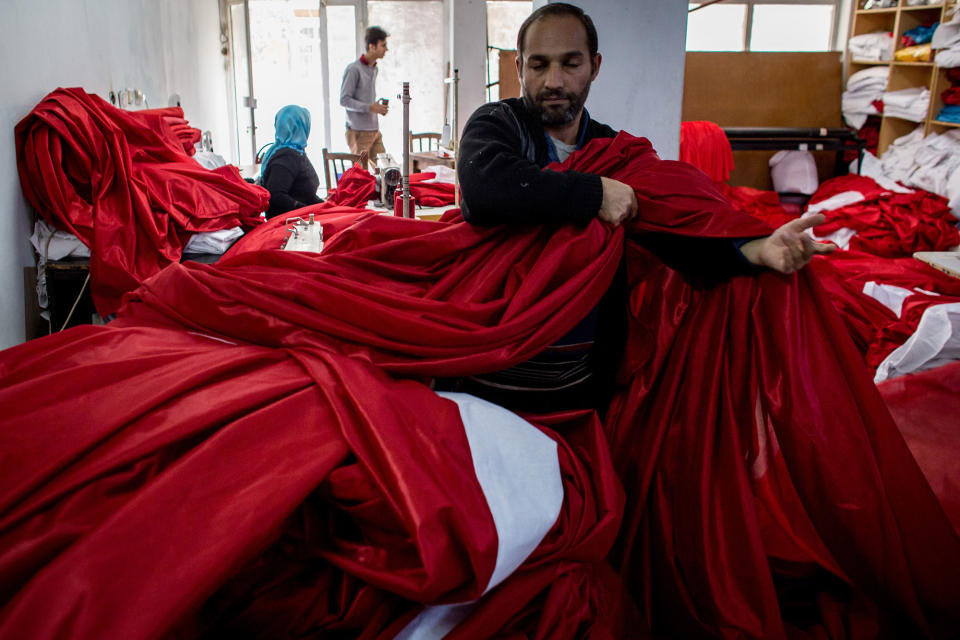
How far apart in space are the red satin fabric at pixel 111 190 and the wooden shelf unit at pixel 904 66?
3854 millimetres

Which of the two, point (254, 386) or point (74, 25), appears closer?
point (254, 386)

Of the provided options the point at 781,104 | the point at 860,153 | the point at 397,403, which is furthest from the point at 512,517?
the point at 781,104

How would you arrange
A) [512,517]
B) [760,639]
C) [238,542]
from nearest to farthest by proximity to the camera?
[238,542], [512,517], [760,639]

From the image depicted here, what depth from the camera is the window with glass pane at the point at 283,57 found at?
23.6ft

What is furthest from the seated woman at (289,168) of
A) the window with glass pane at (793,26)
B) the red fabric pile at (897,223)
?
the window with glass pane at (793,26)

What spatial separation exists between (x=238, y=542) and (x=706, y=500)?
0.76 m

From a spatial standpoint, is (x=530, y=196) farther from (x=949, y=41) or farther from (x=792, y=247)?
(x=949, y=41)

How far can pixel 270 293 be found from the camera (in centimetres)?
112

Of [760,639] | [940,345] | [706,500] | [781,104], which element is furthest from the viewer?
[781,104]

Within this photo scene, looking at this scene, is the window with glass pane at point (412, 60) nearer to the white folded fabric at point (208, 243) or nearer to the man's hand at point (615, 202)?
the white folded fabric at point (208, 243)

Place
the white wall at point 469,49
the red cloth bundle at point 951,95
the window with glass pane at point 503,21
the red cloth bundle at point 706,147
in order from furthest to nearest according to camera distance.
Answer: the window with glass pane at point 503,21 < the white wall at point 469,49 < the red cloth bundle at point 706,147 < the red cloth bundle at point 951,95

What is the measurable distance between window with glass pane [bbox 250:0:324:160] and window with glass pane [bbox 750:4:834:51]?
425 centimetres

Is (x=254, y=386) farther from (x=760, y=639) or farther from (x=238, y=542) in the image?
(x=760, y=639)

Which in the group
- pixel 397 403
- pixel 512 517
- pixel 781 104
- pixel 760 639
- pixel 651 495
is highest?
pixel 781 104
